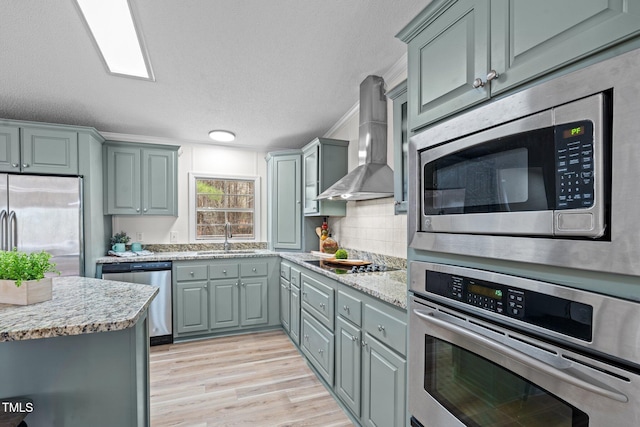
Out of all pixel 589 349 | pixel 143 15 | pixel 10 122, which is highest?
pixel 143 15

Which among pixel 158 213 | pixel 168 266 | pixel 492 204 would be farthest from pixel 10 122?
pixel 492 204

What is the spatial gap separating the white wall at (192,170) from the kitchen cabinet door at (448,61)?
11.5 feet

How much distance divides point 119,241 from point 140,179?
2.60 feet

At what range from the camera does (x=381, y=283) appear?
192 cm

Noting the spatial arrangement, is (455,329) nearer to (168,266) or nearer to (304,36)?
(304,36)

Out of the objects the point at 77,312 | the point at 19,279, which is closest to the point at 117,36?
the point at 19,279

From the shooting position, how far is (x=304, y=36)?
2.01m

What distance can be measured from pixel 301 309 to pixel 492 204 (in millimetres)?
2419

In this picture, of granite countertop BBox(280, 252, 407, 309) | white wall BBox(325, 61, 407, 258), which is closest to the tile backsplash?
white wall BBox(325, 61, 407, 258)

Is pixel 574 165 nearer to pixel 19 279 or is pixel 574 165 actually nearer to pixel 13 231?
pixel 19 279

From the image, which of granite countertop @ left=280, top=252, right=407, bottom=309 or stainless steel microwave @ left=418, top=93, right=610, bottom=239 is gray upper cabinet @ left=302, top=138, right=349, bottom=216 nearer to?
granite countertop @ left=280, top=252, right=407, bottom=309

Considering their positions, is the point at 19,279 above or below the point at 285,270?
above

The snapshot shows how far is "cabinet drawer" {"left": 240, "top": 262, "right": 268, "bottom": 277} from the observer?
371 cm

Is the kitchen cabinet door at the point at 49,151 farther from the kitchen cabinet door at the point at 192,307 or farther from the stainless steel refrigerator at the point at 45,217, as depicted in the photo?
the kitchen cabinet door at the point at 192,307
